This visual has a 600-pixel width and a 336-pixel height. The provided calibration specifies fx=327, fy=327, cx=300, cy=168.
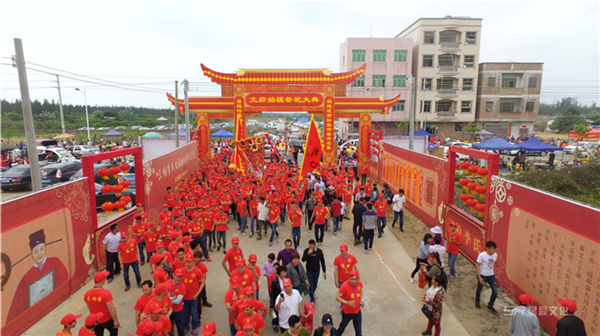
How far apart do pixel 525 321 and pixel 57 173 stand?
20092 millimetres

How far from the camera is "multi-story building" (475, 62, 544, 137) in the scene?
40.4 meters

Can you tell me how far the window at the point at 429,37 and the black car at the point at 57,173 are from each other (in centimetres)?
3949

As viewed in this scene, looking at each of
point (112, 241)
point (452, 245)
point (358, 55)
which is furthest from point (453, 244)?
point (358, 55)

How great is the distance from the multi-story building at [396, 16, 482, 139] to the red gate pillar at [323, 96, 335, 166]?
900 inches

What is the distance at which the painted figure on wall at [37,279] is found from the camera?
235 inches

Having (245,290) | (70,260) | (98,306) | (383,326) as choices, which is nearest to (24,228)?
(70,260)

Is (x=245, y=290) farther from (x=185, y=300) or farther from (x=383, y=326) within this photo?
(x=383, y=326)

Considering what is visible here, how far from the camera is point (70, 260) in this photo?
7.30 m

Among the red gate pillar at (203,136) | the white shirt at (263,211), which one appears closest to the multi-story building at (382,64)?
the red gate pillar at (203,136)

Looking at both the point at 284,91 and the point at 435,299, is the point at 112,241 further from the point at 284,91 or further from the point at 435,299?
the point at 284,91

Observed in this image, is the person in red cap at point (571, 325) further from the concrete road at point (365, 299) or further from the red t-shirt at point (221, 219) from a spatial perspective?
the red t-shirt at point (221, 219)

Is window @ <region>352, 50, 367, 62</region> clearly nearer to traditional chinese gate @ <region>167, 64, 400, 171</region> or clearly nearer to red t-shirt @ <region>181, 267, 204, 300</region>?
traditional chinese gate @ <region>167, 64, 400, 171</region>

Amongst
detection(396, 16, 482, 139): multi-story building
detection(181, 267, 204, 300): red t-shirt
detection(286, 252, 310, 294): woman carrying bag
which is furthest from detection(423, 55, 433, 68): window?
detection(181, 267, 204, 300): red t-shirt

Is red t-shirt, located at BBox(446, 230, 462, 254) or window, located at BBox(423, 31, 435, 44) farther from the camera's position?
window, located at BBox(423, 31, 435, 44)
